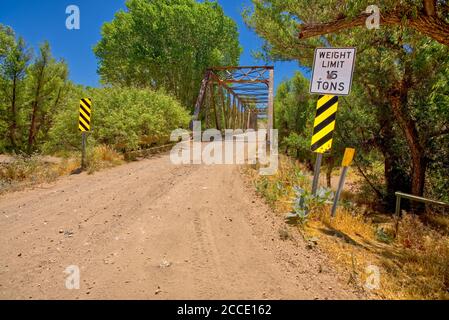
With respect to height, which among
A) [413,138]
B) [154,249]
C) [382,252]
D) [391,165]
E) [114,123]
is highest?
[114,123]

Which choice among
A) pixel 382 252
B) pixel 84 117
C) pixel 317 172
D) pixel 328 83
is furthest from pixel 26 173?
pixel 382 252

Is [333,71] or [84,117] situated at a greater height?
[333,71]

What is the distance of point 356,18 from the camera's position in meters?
4.25

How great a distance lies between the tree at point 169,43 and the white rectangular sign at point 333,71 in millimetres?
22367

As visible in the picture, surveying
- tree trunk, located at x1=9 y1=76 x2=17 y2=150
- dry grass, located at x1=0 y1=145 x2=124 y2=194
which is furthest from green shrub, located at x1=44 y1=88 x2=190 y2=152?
tree trunk, located at x1=9 y1=76 x2=17 y2=150

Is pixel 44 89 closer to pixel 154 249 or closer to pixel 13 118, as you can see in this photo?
pixel 13 118

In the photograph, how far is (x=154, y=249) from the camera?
12.0 feet

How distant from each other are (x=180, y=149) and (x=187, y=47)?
14316 millimetres

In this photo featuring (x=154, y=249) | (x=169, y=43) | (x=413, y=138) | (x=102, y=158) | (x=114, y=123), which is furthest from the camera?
(x=169, y=43)

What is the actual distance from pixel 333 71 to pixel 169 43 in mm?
23700

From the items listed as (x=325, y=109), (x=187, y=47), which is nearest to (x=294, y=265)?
(x=325, y=109)

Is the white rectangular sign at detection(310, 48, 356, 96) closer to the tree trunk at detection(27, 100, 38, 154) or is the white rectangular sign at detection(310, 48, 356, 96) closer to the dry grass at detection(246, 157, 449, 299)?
the dry grass at detection(246, 157, 449, 299)

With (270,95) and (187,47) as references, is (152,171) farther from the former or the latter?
(187,47)

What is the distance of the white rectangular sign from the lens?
4609 millimetres
